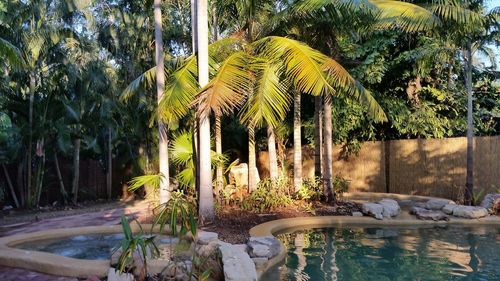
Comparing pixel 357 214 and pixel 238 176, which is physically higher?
pixel 238 176

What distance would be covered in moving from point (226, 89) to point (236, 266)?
4.20 m

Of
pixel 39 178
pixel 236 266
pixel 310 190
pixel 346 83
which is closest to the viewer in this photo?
pixel 236 266

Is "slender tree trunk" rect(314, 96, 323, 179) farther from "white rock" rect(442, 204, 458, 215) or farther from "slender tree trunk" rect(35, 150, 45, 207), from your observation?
"slender tree trunk" rect(35, 150, 45, 207)

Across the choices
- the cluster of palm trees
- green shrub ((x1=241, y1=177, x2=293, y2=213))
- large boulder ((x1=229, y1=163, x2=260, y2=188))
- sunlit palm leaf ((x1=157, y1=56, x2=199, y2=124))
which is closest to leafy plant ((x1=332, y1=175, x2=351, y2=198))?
green shrub ((x1=241, y1=177, x2=293, y2=213))

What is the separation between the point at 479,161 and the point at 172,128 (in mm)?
9271

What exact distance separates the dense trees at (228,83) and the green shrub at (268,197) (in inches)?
20.0

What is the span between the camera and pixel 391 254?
809 cm

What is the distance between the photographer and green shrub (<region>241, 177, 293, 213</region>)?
11.4 metres

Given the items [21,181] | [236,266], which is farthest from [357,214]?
[21,181]

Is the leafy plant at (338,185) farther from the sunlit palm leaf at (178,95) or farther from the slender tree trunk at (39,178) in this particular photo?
the slender tree trunk at (39,178)

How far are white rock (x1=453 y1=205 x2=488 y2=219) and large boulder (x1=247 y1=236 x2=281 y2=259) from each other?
6.00 metres

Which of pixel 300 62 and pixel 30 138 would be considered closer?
pixel 300 62

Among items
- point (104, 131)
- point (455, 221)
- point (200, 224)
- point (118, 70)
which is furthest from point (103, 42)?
point (455, 221)

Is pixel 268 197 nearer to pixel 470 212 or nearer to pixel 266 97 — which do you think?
pixel 266 97
